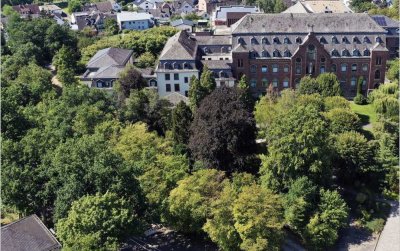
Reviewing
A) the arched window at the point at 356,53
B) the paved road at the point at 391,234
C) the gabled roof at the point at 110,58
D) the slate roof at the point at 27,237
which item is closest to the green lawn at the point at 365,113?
the arched window at the point at 356,53

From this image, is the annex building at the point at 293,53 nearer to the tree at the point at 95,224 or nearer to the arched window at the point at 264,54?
the arched window at the point at 264,54

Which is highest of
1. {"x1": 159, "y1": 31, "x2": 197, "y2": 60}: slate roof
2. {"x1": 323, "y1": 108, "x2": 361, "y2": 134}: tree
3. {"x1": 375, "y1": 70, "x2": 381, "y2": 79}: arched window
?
{"x1": 159, "y1": 31, "x2": 197, "y2": 60}: slate roof

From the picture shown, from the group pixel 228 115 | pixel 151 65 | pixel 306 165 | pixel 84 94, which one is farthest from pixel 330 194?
pixel 151 65

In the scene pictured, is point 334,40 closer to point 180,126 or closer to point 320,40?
point 320,40

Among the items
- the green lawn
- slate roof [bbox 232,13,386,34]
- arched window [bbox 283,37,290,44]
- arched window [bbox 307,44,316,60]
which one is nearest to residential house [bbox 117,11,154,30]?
slate roof [bbox 232,13,386,34]

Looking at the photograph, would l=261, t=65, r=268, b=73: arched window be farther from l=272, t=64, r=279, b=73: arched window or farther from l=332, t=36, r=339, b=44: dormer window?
l=332, t=36, r=339, b=44: dormer window
